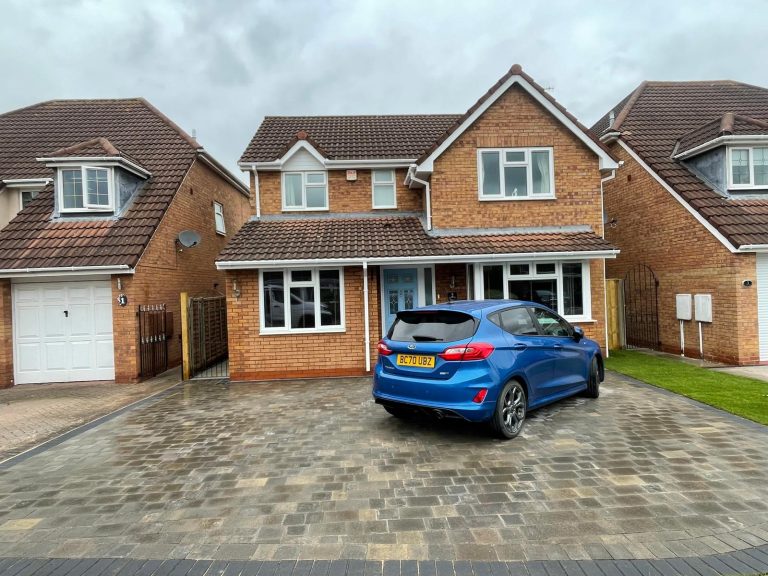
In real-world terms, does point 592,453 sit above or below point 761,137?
below

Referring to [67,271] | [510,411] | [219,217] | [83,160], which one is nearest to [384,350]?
[510,411]

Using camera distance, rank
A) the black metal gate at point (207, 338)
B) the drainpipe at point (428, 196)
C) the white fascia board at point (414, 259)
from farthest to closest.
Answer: the drainpipe at point (428, 196) → the black metal gate at point (207, 338) → the white fascia board at point (414, 259)

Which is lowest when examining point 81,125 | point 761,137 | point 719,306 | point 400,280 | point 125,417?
point 125,417

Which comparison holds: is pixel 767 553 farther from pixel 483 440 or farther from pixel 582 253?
pixel 582 253

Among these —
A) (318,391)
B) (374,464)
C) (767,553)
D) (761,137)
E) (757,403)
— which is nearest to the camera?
(767,553)

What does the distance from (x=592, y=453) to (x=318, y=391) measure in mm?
5056

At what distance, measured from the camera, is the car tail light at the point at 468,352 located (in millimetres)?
5164

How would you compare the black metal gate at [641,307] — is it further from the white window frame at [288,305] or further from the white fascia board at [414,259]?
the white window frame at [288,305]

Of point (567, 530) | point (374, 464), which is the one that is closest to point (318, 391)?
point (374, 464)

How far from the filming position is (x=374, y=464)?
4.77 meters

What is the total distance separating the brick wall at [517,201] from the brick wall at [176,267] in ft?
24.0

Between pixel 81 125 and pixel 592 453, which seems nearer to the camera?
pixel 592 453

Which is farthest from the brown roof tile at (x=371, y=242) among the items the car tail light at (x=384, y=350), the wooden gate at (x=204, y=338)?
the car tail light at (x=384, y=350)

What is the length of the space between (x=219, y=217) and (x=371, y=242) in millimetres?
8607
